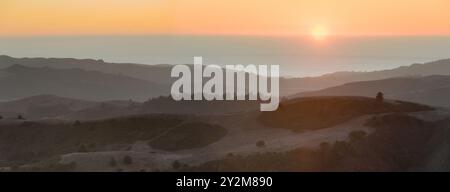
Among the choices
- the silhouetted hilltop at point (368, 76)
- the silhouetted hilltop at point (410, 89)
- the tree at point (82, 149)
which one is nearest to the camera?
the tree at point (82, 149)

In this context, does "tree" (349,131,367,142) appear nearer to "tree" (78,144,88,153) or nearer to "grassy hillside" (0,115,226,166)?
"grassy hillside" (0,115,226,166)

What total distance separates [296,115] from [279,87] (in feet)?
432

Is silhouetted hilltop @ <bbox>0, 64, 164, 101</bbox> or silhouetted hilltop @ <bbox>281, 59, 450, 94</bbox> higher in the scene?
silhouetted hilltop @ <bbox>281, 59, 450, 94</bbox>

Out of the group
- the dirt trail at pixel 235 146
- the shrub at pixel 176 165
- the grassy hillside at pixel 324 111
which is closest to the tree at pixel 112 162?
the dirt trail at pixel 235 146

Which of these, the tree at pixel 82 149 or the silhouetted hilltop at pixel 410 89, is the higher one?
the silhouetted hilltop at pixel 410 89

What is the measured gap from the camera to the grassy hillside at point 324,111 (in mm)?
44469

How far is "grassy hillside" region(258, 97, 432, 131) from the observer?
146 ft

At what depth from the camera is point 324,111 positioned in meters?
47.0

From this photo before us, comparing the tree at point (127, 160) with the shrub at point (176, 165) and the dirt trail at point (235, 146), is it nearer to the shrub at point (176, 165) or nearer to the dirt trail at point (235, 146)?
the dirt trail at point (235, 146)

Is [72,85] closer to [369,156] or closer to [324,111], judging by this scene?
[324,111]

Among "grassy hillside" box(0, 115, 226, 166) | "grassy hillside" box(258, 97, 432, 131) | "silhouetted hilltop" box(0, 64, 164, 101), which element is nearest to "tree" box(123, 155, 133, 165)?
"grassy hillside" box(0, 115, 226, 166)

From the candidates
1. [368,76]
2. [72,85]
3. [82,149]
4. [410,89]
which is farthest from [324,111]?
[368,76]
